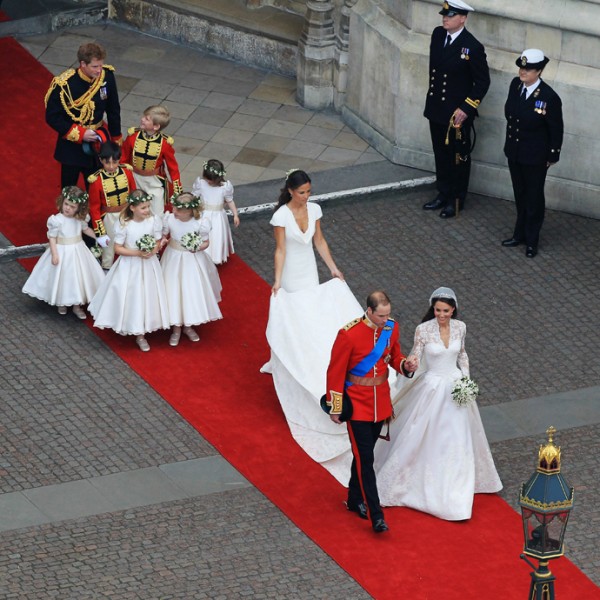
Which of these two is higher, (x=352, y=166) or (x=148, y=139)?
(x=148, y=139)

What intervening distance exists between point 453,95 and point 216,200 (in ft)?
8.54

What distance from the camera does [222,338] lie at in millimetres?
15711

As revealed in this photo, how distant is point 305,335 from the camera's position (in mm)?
14531

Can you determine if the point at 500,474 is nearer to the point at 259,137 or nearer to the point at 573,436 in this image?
the point at 573,436

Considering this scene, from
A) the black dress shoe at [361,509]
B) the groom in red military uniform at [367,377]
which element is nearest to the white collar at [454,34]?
the groom in red military uniform at [367,377]

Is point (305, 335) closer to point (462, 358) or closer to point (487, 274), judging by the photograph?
point (462, 358)

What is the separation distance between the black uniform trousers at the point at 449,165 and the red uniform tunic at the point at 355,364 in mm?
4823

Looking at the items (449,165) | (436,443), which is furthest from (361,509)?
(449,165)

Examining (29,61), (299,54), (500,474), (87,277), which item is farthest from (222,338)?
(29,61)

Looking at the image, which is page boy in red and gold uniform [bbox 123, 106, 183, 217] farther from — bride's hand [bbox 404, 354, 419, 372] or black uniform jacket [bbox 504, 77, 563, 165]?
bride's hand [bbox 404, 354, 419, 372]

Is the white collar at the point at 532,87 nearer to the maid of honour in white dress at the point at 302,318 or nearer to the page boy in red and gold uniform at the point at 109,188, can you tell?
the maid of honour in white dress at the point at 302,318

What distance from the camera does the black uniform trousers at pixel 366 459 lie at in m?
13.1

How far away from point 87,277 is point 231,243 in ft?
5.57

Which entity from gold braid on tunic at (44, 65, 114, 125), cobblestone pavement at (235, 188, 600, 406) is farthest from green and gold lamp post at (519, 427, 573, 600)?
gold braid on tunic at (44, 65, 114, 125)
